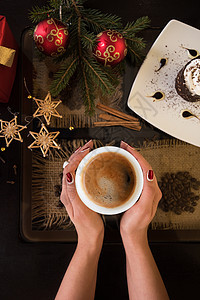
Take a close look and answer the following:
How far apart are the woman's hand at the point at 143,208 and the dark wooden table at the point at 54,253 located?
0.09m

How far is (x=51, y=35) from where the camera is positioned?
590mm

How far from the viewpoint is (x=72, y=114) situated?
0.80m

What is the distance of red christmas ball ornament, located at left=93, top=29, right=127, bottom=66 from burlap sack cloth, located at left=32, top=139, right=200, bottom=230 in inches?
10.7

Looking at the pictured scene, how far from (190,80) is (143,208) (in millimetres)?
387

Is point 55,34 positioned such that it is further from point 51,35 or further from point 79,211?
point 79,211

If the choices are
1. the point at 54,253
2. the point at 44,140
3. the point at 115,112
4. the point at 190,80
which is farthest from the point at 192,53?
the point at 54,253

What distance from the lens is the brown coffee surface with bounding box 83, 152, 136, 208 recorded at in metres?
0.69

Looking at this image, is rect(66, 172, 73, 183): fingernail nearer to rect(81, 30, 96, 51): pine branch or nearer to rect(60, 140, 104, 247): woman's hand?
rect(60, 140, 104, 247): woman's hand

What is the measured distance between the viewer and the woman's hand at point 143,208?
2.40 feet

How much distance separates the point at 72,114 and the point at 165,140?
30cm

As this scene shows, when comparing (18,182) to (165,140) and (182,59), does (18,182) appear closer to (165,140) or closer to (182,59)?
(165,140)

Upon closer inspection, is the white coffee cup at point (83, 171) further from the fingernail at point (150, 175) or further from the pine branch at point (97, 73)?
the pine branch at point (97, 73)

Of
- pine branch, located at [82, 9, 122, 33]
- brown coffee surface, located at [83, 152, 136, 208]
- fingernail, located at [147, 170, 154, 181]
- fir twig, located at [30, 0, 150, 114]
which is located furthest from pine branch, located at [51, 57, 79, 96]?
fingernail, located at [147, 170, 154, 181]

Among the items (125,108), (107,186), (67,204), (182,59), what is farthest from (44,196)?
(182,59)
